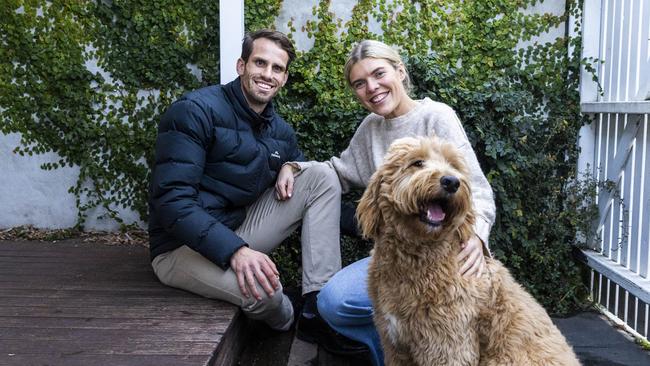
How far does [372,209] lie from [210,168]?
44.6 inches

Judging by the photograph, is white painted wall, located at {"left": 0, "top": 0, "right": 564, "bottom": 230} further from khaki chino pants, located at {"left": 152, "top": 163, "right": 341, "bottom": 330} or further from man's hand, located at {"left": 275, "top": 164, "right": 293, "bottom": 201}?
man's hand, located at {"left": 275, "top": 164, "right": 293, "bottom": 201}

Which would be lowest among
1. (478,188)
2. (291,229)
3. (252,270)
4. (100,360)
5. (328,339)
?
(328,339)

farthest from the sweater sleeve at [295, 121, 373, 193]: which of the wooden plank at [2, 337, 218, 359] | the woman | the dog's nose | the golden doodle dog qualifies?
the wooden plank at [2, 337, 218, 359]

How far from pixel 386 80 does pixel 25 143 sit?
3.31m

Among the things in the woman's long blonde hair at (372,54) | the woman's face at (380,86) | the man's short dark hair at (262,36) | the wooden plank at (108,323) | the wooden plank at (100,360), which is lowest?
the wooden plank at (100,360)

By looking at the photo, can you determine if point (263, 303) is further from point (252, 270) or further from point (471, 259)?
point (471, 259)

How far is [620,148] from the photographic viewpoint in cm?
416

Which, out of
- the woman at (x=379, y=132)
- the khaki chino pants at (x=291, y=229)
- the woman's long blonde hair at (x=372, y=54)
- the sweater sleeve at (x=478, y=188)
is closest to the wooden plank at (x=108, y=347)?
the khaki chino pants at (x=291, y=229)

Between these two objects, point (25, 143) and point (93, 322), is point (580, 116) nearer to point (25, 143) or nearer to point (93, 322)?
point (93, 322)

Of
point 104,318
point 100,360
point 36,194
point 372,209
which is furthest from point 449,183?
point 36,194

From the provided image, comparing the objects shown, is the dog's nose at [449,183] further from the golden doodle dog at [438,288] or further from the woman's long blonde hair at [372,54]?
the woman's long blonde hair at [372,54]

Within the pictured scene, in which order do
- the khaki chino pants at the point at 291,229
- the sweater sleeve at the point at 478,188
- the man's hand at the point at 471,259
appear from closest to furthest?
the man's hand at the point at 471,259 → the sweater sleeve at the point at 478,188 → the khaki chino pants at the point at 291,229

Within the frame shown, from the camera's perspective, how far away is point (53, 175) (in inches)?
192

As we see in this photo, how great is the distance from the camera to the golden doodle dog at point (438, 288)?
89.8 inches
